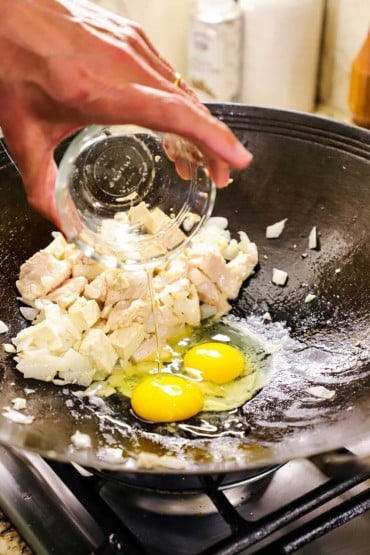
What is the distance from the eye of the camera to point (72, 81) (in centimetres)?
103

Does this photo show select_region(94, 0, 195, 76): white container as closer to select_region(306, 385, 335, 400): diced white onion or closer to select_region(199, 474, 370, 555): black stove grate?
select_region(306, 385, 335, 400): diced white onion

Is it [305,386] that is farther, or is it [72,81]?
[305,386]

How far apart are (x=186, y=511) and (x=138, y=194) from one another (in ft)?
1.81

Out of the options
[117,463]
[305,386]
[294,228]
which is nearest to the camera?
[117,463]

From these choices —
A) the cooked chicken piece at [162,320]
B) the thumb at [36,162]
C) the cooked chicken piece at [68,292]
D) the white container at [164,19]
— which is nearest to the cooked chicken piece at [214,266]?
the cooked chicken piece at [162,320]

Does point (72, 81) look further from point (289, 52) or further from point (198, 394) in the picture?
point (289, 52)

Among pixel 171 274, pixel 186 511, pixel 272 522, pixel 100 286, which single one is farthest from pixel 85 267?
pixel 272 522

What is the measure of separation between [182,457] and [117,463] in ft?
0.45

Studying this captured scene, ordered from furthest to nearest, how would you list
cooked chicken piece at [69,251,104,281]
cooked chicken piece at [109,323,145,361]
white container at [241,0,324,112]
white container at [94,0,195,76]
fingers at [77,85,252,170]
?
white container at [94,0,195,76] → white container at [241,0,324,112] → cooked chicken piece at [69,251,104,281] → cooked chicken piece at [109,323,145,361] → fingers at [77,85,252,170]

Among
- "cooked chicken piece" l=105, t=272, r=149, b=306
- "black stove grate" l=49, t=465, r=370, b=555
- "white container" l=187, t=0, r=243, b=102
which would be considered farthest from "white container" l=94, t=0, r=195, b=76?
"black stove grate" l=49, t=465, r=370, b=555

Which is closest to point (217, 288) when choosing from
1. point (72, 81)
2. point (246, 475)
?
point (246, 475)

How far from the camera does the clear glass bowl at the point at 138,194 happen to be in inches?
49.8

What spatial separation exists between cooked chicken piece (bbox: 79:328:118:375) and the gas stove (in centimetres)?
21

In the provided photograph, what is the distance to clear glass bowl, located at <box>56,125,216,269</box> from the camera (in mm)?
1266
